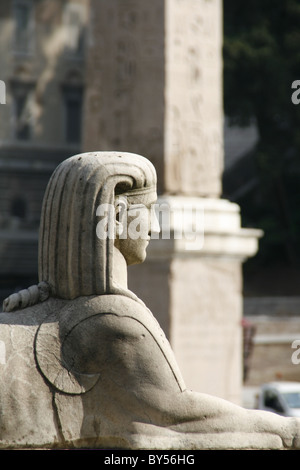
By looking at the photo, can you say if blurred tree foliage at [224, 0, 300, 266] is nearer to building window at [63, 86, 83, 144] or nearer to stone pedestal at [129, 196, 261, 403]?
building window at [63, 86, 83, 144]

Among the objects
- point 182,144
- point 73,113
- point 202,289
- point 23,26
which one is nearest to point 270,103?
point 73,113

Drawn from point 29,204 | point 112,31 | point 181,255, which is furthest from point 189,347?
point 29,204

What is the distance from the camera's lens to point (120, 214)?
4473 mm

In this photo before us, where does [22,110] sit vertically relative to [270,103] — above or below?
above

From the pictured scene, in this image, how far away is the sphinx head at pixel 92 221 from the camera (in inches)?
173

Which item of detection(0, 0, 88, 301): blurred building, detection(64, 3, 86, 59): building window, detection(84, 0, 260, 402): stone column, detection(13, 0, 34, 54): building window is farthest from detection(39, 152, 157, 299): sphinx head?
detection(64, 3, 86, 59): building window

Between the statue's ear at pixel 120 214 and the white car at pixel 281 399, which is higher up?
the statue's ear at pixel 120 214

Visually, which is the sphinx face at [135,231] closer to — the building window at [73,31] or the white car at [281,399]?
the white car at [281,399]

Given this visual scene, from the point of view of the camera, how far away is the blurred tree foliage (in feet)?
89.8

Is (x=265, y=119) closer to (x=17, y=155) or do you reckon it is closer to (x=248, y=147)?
(x=248, y=147)

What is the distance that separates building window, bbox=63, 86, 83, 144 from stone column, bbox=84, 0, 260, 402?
2178 centimetres

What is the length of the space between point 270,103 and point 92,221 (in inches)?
956
